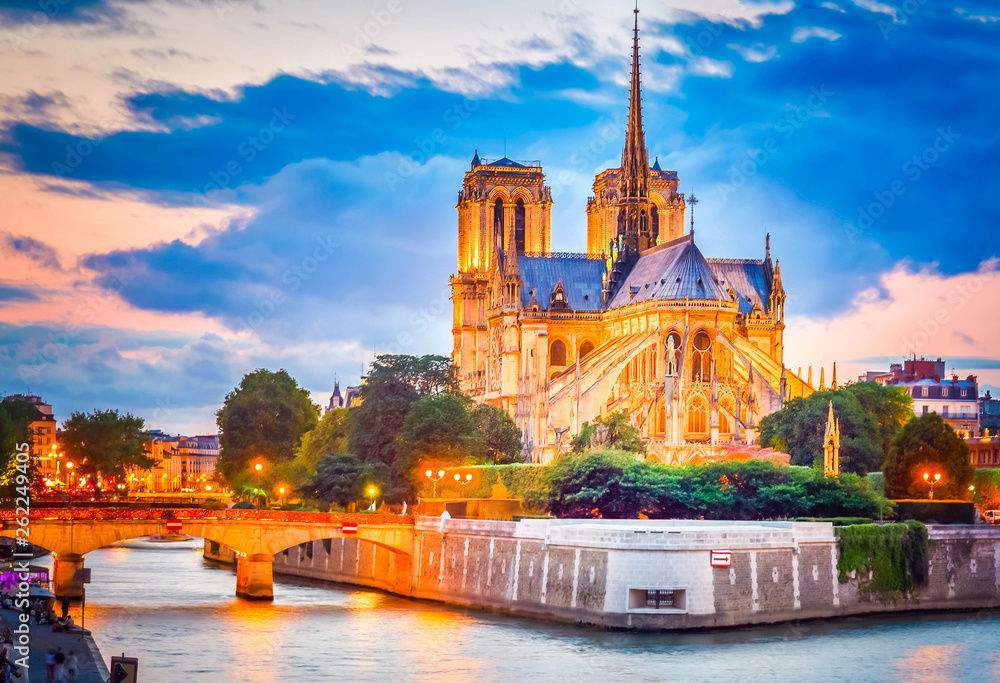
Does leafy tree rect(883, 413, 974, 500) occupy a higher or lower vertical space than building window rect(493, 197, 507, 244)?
lower

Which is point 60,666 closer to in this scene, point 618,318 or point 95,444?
point 618,318

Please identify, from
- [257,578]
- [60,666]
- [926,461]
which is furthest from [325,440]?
[60,666]

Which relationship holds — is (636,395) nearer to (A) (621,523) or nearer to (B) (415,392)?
(B) (415,392)

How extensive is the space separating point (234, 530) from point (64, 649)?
2292 centimetres

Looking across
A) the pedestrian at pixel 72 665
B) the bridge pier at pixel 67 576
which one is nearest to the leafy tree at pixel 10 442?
the bridge pier at pixel 67 576

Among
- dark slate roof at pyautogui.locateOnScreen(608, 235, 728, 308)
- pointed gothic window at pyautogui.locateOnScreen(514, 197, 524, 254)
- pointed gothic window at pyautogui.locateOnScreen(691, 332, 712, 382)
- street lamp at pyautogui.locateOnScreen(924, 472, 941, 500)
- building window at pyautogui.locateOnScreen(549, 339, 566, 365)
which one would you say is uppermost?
pointed gothic window at pyautogui.locateOnScreen(514, 197, 524, 254)

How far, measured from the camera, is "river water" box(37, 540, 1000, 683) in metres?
43.7

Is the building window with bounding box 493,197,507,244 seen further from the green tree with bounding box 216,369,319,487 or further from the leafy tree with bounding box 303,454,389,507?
the leafy tree with bounding box 303,454,389,507

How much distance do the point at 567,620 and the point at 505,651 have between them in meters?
5.56

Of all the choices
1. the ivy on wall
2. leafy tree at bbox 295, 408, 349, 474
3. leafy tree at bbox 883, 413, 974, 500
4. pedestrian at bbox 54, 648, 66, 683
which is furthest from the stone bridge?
leafy tree at bbox 295, 408, 349, 474

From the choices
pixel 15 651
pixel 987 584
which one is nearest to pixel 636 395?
pixel 987 584

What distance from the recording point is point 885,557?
57.2m

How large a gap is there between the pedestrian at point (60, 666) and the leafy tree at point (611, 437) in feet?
147

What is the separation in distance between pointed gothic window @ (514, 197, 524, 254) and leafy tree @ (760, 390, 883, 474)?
46.0 meters
